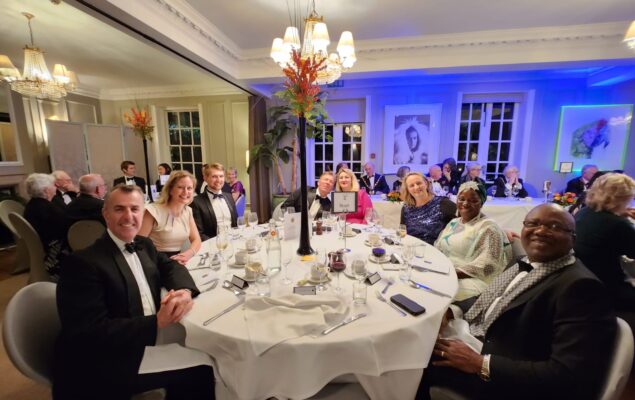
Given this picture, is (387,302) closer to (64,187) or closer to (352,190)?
(352,190)

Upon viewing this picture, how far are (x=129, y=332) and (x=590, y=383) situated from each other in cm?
162

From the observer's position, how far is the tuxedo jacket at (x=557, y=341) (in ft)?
2.94

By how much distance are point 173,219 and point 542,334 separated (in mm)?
2386

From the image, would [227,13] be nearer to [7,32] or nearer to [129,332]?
[7,32]

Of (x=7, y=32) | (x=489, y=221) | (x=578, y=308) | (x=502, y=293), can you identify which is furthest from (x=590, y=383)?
(x=7, y=32)

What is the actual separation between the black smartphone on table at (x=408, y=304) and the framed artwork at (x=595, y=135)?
6.37m

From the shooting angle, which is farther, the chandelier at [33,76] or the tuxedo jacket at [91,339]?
the chandelier at [33,76]

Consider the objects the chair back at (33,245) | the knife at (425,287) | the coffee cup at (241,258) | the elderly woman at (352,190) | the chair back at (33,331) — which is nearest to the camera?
the chair back at (33,331)

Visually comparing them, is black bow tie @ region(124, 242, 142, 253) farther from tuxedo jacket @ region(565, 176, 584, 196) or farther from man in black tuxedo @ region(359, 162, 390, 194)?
tuxedo jacket @ region(565, 176, 584, 196)

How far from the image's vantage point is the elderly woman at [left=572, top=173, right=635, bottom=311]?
1734 mm

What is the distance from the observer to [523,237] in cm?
125

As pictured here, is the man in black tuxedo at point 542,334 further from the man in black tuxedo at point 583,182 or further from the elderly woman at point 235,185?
the man in black tuxedo at point 583,182

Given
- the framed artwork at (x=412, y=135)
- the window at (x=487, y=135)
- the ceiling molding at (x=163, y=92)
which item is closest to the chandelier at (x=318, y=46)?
the framed artwork at (x=412, y=135)

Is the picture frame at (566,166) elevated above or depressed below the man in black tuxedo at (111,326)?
above
